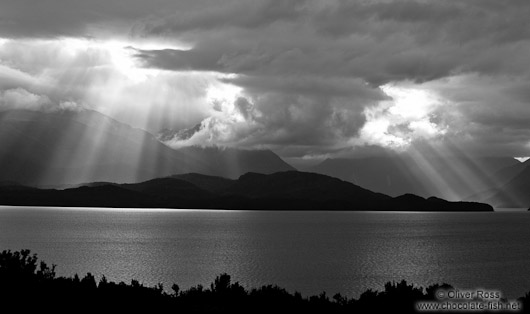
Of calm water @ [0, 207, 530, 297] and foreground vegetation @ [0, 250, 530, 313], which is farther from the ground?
foreground vegetation @ [0, 250, 530, 313]

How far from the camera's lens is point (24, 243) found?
155500 millimetres

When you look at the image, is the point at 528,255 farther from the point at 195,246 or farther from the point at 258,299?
the point at 258,299

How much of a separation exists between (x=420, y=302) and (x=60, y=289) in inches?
1048

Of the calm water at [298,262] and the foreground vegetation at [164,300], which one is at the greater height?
the foreground vegetation at [164,300]

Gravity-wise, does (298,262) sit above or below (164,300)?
below

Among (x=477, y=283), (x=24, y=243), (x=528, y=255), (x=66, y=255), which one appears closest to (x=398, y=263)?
(x=477, y=283)

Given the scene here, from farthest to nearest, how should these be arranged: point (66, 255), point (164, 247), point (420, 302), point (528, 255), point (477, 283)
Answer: point (164, 247) < point (528, 255) < point (66, 255) < point (477, 283) < point (420, 302)

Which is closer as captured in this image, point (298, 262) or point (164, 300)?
point (164, 300)

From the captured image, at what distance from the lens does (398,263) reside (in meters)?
117

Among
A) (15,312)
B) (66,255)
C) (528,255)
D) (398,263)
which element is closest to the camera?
(15,312)

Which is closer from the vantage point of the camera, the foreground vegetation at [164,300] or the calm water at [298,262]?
the foreground vegetation at [164,300]

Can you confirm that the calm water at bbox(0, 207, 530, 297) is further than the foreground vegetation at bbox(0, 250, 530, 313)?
Yes

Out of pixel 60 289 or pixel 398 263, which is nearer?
pixel 60 289

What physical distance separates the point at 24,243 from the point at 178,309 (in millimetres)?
130772
